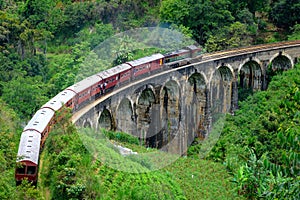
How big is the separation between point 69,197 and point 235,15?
38404 millimetres

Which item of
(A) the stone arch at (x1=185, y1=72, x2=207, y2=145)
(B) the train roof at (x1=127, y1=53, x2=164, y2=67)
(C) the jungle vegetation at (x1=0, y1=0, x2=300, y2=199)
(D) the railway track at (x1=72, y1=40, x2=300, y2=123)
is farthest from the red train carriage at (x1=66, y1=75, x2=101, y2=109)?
(A) the stone arch at (x1=185, y1=72, x2=207, y2=145)

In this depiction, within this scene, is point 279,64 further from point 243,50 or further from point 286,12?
point 286,12

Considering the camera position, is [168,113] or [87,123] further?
[168,113]

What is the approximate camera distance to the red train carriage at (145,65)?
29391 mm

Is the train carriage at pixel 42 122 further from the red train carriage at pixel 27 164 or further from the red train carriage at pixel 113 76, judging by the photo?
the red train carriage at pixel 113 76

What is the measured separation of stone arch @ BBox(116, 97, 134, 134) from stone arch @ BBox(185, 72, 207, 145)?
24.8ft

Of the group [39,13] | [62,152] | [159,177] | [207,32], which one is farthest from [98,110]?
[39,13]

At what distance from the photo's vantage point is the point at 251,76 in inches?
1638

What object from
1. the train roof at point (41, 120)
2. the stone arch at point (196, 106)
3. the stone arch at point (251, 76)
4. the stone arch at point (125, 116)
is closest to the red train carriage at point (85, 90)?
the stone arch at point (125, 116)

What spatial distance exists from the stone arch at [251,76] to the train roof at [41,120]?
23.0m

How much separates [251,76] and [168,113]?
1149 centimetres

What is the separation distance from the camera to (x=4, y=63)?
40.3m

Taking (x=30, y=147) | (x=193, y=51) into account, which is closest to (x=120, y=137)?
(x=30, y=147)

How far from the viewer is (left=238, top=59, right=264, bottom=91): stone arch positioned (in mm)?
41000
